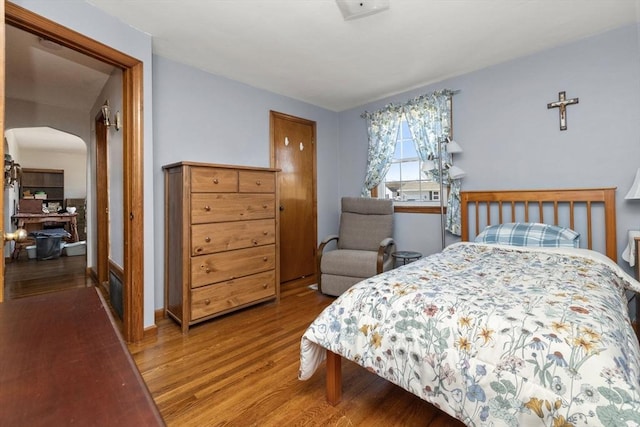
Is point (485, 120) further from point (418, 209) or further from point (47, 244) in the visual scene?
point (47, 244)

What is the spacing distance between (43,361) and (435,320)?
1.18m

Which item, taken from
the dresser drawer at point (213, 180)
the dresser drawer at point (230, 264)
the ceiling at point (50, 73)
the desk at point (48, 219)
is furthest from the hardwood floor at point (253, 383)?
the desk at point (48, 219)

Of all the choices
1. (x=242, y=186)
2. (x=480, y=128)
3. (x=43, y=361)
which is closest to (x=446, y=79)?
(x=480, y=128)

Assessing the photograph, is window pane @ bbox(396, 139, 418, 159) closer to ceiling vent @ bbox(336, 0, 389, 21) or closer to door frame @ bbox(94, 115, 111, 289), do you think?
ceiling vent @ bbox(336, 0, 389, 21)

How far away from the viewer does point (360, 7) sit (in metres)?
1.97

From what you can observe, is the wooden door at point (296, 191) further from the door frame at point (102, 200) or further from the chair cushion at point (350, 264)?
the door frame at point (102, 200)

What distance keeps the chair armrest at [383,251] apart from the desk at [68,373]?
8.29ft

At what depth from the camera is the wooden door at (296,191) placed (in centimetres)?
369

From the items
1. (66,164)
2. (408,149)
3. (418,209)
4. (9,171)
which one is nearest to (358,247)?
(418,209)

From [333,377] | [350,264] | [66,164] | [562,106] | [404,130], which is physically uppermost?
[66,164]

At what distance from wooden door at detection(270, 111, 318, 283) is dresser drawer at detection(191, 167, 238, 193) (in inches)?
41.2

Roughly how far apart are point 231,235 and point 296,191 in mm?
1425

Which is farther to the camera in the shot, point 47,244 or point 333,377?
point 47,244

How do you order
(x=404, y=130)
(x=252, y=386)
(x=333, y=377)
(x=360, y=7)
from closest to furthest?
(x=333, y=377)
(x=252, y=386)
(x=360, y=7)
(x=404, y=130)
